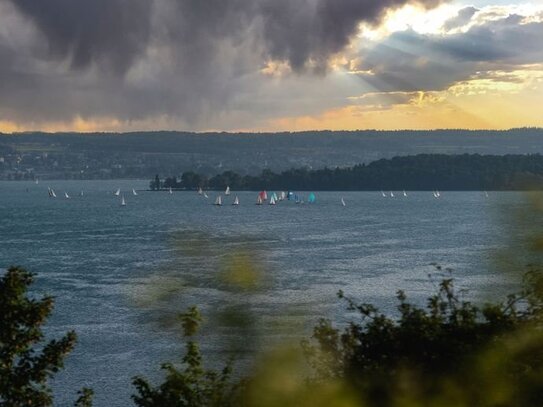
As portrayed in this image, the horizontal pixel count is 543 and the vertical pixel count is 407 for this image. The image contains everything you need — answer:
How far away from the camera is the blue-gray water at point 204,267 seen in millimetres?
35688

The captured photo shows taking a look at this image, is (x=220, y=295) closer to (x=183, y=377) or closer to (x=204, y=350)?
(x=204, y=350)

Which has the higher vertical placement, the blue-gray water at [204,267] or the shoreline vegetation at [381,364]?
the shoreline vegetation at [381,364]

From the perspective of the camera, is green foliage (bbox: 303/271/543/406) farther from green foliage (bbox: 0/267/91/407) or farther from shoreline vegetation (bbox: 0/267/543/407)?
green foliage (bbox: 0/267/91/407)

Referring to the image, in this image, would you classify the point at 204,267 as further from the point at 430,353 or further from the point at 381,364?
the point at 430,353

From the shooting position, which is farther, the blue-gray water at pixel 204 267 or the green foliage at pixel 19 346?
the blue-gray water at pixel 204 267

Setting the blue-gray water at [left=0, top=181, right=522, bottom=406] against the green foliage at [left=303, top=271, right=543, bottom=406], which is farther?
the blue-gray water at [left=0, top=181, right=522, bottom=406]

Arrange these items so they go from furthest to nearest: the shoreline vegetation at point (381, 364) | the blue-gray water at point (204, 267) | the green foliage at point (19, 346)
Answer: the blue-gray water at point (204, 267) → the green foliage at point (19, 346) → the shoreline vegetation at point (381, 364)

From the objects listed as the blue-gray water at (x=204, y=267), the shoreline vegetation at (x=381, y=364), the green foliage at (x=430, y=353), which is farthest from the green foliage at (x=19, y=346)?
the green foliage at (x=430, y=353)

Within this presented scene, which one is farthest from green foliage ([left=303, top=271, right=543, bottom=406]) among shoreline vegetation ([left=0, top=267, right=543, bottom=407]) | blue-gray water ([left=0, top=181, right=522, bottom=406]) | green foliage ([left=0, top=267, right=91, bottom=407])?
green foliage ([left=0, top=267, right=91, bottom=407])

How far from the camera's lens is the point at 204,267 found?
208 feet

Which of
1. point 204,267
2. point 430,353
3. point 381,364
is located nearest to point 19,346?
point 381,364

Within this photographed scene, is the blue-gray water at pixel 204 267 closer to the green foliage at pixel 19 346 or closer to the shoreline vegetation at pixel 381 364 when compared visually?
the shoreline vegetation at pixel 381 364

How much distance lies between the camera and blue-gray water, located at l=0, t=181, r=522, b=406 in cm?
3569

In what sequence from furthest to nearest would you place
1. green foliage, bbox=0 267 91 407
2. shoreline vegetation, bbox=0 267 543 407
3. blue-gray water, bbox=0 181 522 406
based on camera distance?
blue-gray water, bbox=0 181 522 406, green foliage, bbox=0 267 91 407, shoreline vegetation, bbox=0 267 543 407
